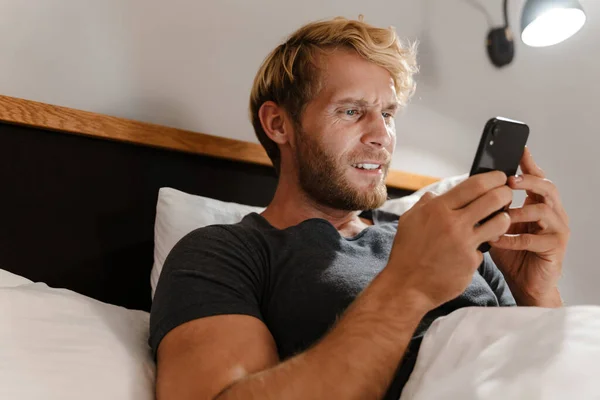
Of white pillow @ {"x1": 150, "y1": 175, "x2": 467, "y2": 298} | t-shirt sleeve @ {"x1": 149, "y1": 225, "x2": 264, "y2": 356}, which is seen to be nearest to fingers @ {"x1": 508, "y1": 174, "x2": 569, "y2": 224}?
t-shirt sleeve @ {"x1": 149, "y1": 225, "x2": 264, "y2": 356}

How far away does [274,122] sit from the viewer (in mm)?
1203

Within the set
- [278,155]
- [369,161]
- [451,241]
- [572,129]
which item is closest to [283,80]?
[278,155]

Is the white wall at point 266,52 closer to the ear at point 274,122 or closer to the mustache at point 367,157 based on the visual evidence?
the ear at point 274,122

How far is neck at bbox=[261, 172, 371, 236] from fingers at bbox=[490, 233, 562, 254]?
37cm

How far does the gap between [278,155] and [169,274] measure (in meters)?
0.46

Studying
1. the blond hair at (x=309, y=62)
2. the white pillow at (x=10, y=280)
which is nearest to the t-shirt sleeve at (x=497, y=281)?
the blond hair at (x=309, y=62)

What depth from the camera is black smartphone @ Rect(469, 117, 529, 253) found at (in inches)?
29.5

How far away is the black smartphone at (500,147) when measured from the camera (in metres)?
0.75

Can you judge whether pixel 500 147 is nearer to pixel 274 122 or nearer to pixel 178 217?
pixel 274 122

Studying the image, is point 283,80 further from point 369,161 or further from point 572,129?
point 572,129

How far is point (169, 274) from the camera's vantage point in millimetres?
856

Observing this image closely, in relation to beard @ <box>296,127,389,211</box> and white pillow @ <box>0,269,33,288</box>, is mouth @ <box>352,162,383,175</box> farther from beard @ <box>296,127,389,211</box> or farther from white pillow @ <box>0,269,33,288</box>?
white pillow @ <box>0,269,33,288</box>

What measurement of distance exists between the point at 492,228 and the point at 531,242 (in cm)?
18

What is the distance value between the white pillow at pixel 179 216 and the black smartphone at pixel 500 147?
61cm
